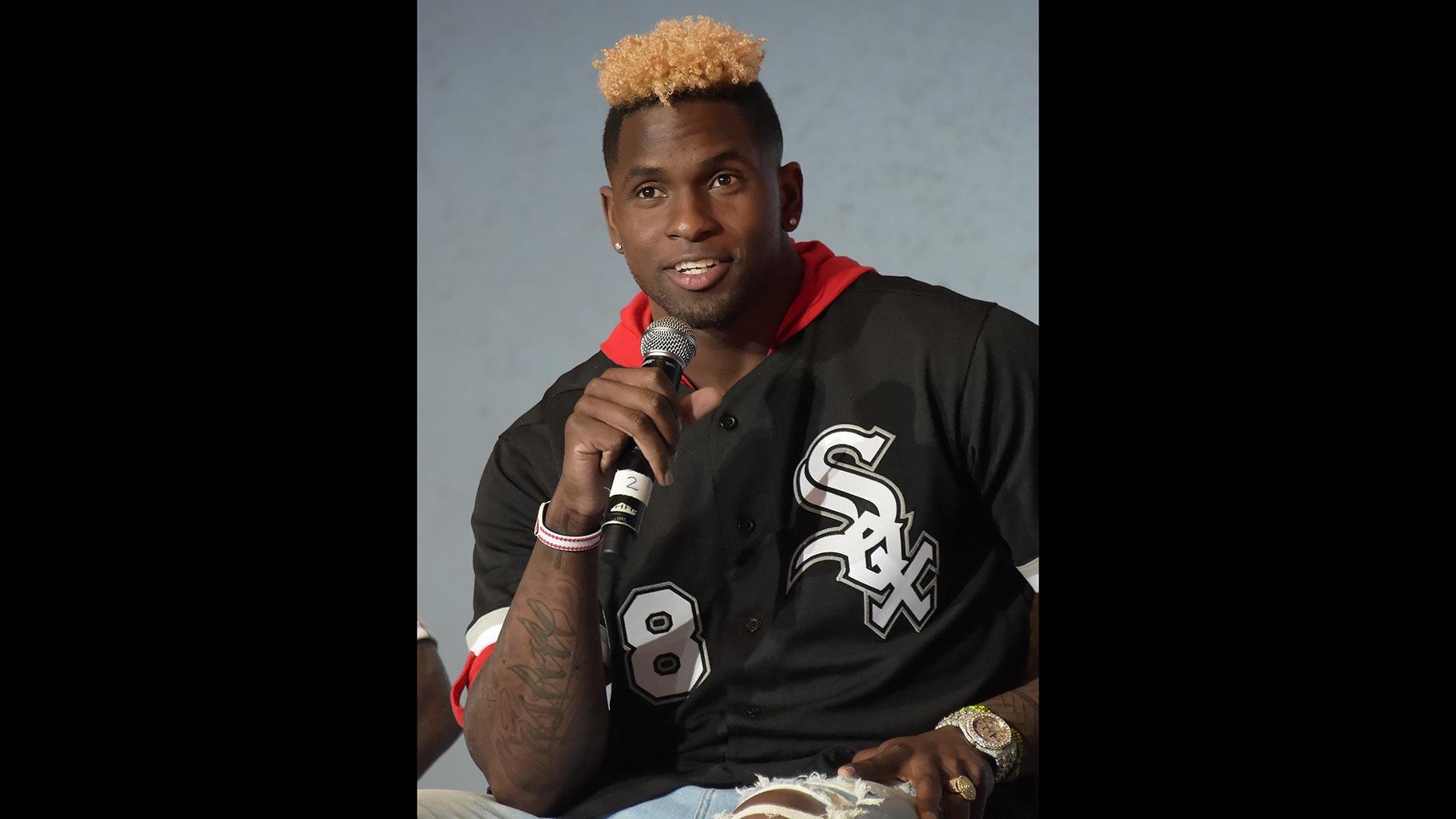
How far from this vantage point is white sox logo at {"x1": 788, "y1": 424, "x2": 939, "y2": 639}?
184 centimetres

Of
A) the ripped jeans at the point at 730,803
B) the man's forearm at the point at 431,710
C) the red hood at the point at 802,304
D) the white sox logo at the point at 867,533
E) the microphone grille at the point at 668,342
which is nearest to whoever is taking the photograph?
the ripped jeans at the point at 730,803

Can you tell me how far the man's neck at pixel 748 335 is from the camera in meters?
1.93

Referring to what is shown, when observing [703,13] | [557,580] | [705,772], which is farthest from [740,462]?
[703,13]

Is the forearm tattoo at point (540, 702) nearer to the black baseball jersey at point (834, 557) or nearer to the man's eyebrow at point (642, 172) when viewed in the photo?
the black baseball jersey at point (834, 557)

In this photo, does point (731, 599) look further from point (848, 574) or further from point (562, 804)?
point (562, 804)

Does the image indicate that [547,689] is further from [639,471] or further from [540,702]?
[639,471]

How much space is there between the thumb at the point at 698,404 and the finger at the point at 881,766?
20.0 inches

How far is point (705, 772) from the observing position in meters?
1.87

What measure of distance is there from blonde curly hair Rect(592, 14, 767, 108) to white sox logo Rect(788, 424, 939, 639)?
21.0 inches

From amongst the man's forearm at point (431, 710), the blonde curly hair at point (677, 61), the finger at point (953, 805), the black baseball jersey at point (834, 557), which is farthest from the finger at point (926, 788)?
the blonde curly hair at point (677, 61)

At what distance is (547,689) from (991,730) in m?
0.62

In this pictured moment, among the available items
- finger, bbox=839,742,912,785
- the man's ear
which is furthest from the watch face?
the man's ear

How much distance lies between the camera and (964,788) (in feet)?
5.58

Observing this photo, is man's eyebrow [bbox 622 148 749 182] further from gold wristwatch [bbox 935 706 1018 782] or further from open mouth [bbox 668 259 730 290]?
gold wristwatch [bbox 935 706 1018 782]
